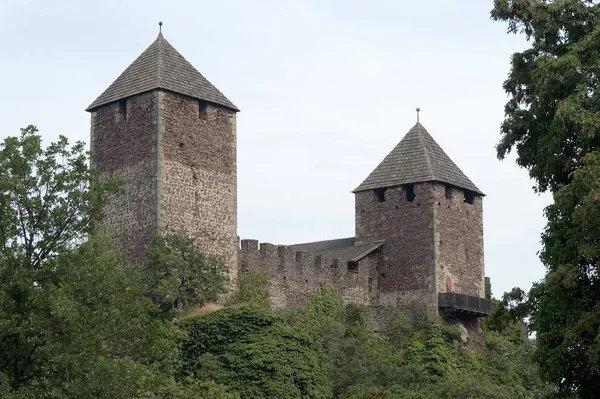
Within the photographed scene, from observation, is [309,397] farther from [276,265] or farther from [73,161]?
[73,161]

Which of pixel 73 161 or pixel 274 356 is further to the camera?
pixel 274 356

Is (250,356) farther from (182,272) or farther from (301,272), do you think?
(301,272)

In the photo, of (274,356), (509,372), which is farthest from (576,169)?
(509,372)

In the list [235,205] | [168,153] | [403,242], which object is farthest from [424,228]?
[168,153]

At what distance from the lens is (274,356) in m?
39.7

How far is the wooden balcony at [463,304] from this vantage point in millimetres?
48688

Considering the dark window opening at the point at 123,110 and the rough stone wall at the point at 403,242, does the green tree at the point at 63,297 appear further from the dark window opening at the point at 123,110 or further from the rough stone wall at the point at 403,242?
the rough stone wall at the point at 403,242

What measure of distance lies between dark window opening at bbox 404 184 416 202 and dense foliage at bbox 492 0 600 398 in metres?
20.5

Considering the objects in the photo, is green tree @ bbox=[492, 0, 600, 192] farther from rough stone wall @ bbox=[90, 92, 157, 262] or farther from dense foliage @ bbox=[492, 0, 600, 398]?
rough stone wall @ bbox=[90, 92, 157, 262]

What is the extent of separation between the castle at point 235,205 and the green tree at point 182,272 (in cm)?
83

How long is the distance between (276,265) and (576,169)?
2020cm

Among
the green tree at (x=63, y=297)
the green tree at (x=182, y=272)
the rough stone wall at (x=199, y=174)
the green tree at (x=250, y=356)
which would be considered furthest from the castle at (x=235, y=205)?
the green tree at (x=63, y=297)

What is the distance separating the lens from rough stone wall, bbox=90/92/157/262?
137ft

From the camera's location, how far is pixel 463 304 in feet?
161
